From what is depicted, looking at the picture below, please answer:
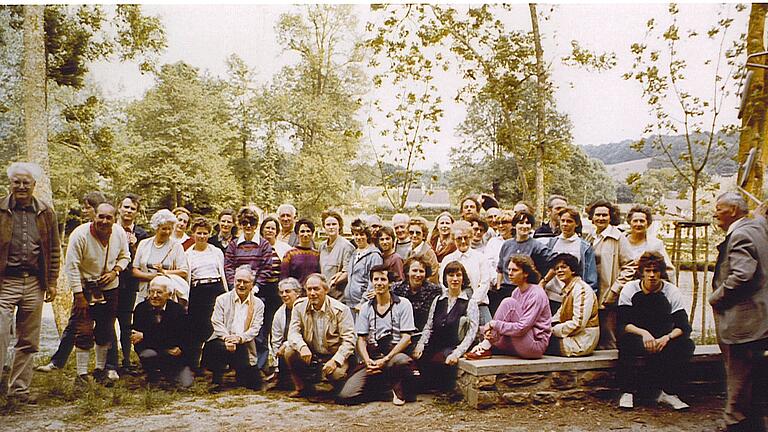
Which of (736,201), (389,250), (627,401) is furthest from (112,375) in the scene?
(736,201)

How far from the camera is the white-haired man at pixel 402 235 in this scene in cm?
403

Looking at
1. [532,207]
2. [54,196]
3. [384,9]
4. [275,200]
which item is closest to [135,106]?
[54,196]

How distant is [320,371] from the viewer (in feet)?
12.0

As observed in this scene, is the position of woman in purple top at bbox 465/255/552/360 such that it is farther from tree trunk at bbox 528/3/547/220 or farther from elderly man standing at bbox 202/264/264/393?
elderly man standing at bbox 202/264/264/393

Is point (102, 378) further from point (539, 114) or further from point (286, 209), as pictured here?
point (539, 114)

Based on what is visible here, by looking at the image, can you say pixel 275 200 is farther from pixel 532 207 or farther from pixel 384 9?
pixel 532 207

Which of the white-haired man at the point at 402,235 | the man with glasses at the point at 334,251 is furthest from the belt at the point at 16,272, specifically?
the white-haired man at the point at 402,235

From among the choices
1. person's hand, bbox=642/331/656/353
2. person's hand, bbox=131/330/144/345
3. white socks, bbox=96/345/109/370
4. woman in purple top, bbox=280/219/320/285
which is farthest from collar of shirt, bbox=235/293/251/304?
person's hand, bbox=642/331/656/353

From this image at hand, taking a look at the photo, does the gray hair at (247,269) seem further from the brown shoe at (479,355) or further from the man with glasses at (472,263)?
the brown shoe at (479,355)

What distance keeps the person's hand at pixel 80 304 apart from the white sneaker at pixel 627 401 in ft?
11.3

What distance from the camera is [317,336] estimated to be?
3609mm

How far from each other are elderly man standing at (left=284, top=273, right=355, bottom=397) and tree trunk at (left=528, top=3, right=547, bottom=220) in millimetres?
1775

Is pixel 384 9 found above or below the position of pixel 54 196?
above

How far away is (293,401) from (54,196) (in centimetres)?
209
